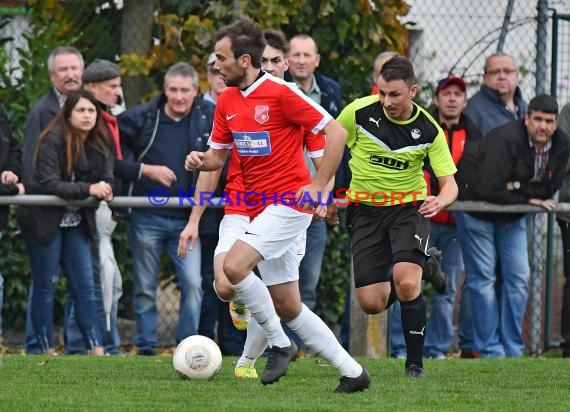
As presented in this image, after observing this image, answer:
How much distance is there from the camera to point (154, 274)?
10.9 m

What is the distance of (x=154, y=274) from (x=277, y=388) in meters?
2.93

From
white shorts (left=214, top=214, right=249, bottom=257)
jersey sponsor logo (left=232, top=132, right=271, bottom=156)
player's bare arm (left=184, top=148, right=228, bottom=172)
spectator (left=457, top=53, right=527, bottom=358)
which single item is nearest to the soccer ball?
white shorts (left=214, top=214, right=249, bottom=257)

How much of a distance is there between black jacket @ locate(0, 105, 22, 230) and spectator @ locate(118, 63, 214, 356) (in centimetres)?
89

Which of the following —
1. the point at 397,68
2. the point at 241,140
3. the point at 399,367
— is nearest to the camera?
the point at 241,140

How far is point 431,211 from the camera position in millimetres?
8523

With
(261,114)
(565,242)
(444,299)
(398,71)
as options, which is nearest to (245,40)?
(261,114)

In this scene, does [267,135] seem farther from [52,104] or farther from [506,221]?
[506,221]

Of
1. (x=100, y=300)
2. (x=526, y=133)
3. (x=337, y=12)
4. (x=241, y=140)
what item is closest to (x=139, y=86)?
(x=337, y=12)

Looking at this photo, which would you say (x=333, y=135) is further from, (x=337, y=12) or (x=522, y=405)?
(x=337, y=12)

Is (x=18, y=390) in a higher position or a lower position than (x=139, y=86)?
lower

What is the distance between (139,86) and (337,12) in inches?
77.9

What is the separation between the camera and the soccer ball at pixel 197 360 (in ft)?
28.0

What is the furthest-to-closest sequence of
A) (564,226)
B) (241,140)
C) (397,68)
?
(564,226), (397,68), (241,140)

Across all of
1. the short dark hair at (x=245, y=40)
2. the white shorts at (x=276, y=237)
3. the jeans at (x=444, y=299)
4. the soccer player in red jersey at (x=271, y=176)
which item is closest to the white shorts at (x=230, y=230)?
the soccer player in red jersey at (x=271, y=176)
